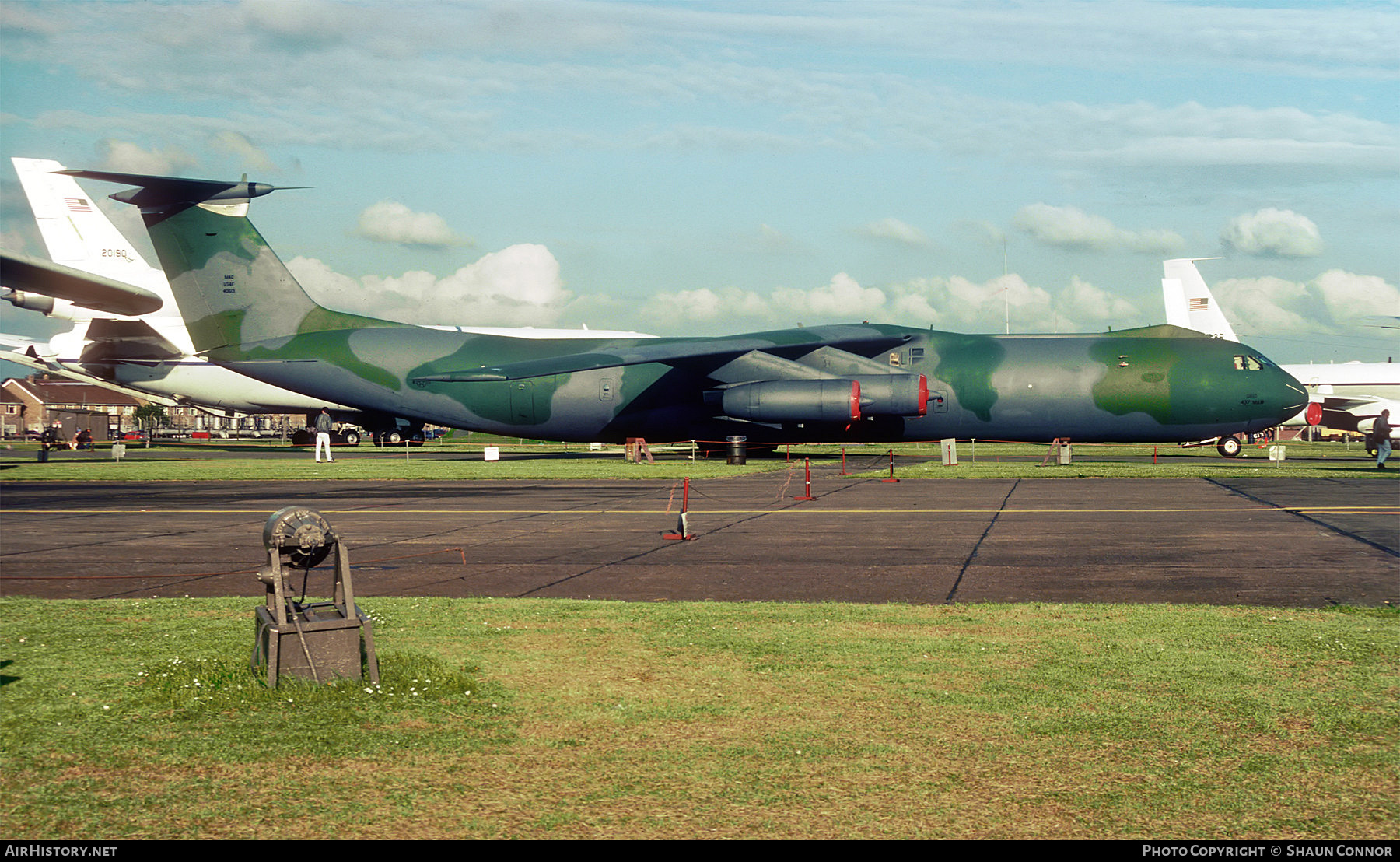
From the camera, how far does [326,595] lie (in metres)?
9.98

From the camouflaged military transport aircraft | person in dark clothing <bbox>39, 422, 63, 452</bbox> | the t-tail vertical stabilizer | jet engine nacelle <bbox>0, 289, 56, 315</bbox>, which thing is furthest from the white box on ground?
person in dark clothing <bbox>39, 422, 63, 452</bbox>

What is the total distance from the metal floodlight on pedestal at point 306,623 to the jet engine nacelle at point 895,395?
942 inches

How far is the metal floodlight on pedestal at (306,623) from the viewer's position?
6184 mm

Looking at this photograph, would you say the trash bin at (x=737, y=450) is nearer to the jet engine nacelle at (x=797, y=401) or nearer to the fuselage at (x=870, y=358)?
the fuselage at (x=870, y=358)

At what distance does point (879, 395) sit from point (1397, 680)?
76.4 ft

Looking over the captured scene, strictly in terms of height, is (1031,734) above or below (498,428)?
below

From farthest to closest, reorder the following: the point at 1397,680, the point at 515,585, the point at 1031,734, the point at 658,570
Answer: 1. the point at 658,570
2. the point at 515,585
3. the point at 1397,680
4. the point at 1031,734

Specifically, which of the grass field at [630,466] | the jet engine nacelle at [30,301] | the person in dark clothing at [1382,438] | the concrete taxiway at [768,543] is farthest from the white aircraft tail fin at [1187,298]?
the jet engine nacelle at [30,301]

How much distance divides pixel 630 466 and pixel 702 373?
3661 mm

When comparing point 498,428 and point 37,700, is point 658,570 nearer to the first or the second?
point 37,700

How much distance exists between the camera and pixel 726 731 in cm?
545

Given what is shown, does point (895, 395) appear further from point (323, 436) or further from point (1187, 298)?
point (1187, 298)

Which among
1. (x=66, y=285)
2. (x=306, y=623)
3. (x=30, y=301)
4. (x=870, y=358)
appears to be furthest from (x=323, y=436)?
(x=306, y=623)
